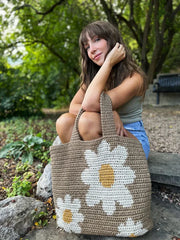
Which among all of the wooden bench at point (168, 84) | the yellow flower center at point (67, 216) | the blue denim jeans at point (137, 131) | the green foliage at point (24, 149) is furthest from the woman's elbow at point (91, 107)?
the wooden bench at point (168, 84)

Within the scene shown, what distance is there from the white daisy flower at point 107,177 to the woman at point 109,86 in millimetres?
171

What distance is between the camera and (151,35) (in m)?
7.85

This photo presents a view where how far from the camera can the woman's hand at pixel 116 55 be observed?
1574 millimetres

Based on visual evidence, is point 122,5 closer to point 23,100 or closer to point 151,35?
point 151,35

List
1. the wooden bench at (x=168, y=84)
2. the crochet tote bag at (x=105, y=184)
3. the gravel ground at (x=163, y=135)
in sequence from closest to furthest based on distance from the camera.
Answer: the crochet tote bag at (x=105, y=184) → the gravel ground at (x=163, y=135) → the wooden bench at (x=168, y=84)

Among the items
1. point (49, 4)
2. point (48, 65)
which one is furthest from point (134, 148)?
point (48, 65)

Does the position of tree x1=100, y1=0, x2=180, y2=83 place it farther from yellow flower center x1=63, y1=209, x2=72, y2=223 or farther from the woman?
yellow flower center x1=63, y1=209, x2=72, y2=223

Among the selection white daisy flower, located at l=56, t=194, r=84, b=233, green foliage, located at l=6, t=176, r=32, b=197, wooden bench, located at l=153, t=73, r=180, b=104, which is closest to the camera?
white daisy flower, located at l=56, t=194, r=84, b=233

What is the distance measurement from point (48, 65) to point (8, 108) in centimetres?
336

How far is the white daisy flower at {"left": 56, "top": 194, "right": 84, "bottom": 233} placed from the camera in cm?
136

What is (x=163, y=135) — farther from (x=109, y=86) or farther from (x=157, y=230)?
(x=157, y=230)

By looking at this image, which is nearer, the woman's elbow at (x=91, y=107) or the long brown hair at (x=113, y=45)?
the woman's elbow at (x=91, y=107)

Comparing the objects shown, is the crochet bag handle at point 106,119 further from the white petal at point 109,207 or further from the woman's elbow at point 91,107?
the white petal at point 109,207

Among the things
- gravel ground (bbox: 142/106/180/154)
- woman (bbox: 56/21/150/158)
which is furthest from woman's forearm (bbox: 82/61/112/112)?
gravel ground (bbox: 142/106/180/154)
